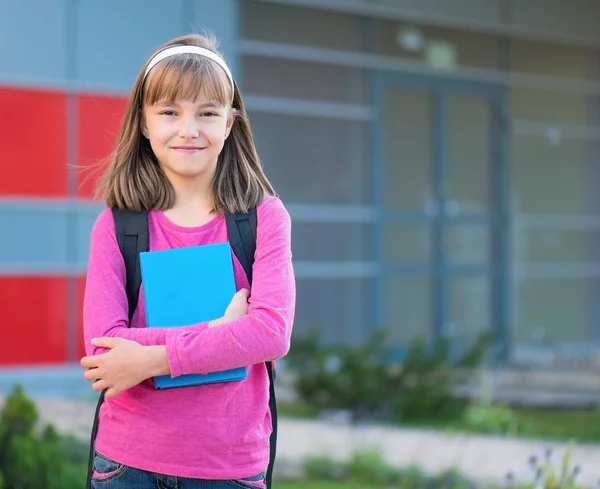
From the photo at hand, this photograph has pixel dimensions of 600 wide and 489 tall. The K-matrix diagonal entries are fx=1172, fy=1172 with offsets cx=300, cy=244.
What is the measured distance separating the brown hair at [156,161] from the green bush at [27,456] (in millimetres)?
2307

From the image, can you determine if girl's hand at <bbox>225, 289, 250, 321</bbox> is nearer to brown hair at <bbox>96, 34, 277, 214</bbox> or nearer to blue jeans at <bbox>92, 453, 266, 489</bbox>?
brown hair at <bbox>96, 34, 277, 214</bbox>

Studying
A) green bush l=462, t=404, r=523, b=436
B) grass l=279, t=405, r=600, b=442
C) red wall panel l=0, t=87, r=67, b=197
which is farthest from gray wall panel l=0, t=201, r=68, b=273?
green bush l=462, t=404, r=523, b=436

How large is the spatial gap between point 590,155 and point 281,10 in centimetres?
456

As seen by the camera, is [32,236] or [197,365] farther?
[32,236]

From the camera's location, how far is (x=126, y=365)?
7.20 ft

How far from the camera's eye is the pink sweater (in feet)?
7.31

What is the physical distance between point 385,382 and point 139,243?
5.45 m

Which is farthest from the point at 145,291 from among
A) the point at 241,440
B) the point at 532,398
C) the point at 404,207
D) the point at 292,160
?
the point at 404,207

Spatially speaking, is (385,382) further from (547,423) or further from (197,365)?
(197,365)

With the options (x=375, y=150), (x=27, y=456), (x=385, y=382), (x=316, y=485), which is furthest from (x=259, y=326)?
(x=375, y=150)

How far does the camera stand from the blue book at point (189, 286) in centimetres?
227

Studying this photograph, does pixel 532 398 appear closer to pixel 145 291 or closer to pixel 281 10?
pixel 281 10

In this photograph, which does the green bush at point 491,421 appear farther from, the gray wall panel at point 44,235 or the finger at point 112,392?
the finger at point 112,392

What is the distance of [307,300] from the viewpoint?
10.9 metres
